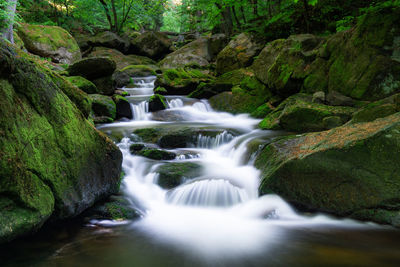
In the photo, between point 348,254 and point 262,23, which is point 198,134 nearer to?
point 348,254

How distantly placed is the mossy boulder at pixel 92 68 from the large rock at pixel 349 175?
9.61 meters

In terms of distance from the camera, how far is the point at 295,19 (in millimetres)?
12258

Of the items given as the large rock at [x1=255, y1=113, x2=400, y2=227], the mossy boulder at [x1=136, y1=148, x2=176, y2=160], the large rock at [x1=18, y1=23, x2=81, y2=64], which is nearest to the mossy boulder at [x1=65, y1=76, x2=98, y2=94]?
the mossy boulder at [x1=136, y1=148, x2=176, y2=160]

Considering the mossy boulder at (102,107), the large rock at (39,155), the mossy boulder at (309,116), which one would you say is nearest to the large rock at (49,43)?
the mossy boulder at (102,107)

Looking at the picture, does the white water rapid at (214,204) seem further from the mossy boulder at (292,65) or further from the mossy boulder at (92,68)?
the mossy boulder at (92,68)

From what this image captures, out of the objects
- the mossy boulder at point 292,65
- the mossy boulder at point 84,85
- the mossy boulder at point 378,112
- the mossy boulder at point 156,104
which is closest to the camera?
the mossy boulder at point 378,112

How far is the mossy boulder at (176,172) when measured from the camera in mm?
5480

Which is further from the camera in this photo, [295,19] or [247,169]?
[295,19]

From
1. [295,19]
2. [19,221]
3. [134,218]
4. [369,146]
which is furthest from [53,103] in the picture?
[295,19]

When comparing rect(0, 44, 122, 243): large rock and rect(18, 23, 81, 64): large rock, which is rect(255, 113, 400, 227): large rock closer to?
rect(0, 44, 122, 243): large rock

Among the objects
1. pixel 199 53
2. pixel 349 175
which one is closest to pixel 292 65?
pixel 349 175

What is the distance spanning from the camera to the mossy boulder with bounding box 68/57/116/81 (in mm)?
11312

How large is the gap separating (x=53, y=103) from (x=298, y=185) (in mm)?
3810

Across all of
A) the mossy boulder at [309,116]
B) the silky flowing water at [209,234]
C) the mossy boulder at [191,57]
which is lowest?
the silky flowing water at [209,234]
